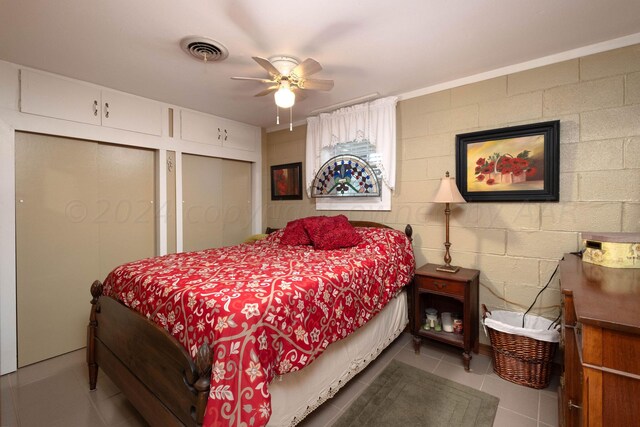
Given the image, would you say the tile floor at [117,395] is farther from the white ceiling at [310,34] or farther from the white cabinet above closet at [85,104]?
the white ceiling at [310,34]

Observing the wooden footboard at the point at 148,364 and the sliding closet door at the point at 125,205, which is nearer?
the wooden footboard at the point at 148,364

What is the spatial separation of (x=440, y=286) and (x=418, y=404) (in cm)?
85

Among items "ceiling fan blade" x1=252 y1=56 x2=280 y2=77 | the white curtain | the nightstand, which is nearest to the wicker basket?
the nightstand

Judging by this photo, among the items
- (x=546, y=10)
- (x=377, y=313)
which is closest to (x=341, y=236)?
(x=377, y=313)

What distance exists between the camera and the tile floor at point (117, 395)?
1.66 meters

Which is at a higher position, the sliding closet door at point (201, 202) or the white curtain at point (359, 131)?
the white curtain at point (359, 131)

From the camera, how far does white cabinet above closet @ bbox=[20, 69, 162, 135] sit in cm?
228

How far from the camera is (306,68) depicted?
1.90m

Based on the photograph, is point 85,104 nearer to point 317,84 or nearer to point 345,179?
point 317,84

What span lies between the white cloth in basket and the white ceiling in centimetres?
198

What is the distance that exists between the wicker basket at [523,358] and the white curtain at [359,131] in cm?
159

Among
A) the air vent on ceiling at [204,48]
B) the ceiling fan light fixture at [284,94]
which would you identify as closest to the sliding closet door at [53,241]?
the air vent on ceiling at [204,48]

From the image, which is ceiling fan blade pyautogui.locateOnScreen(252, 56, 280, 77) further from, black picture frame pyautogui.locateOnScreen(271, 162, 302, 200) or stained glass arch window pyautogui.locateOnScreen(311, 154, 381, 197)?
black picture frame pyautogui.locateOnScreen(271, 162, 302, 200)

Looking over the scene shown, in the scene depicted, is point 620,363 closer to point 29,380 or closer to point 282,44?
point 282,44
